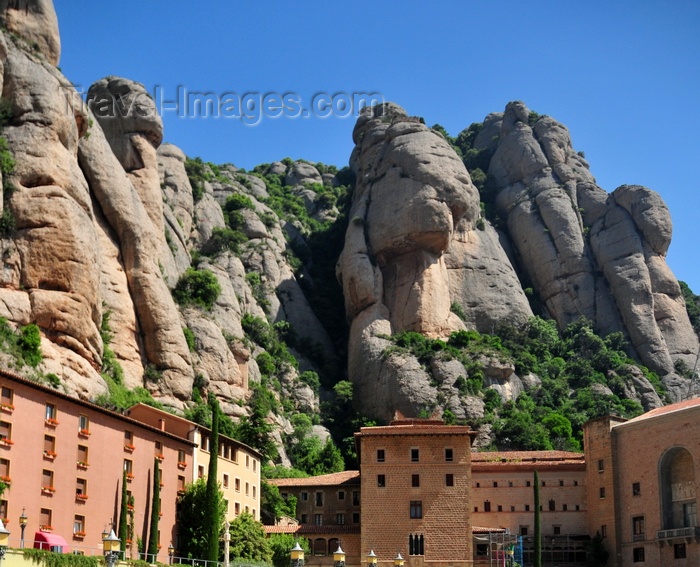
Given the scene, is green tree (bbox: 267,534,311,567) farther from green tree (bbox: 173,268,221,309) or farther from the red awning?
green tree (bbox: 173,268,221,309)

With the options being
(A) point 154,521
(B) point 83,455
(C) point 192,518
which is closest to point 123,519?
(A) point 154,521

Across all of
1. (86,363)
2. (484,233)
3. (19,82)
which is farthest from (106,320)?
(484,233)

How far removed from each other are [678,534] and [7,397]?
48.8 meters

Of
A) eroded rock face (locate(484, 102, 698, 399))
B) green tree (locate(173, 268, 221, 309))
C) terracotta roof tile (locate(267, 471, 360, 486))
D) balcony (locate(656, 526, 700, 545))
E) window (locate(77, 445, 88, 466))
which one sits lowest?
balcony (locate(656, 526, 700, 545))

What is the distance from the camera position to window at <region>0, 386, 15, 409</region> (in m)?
49.4

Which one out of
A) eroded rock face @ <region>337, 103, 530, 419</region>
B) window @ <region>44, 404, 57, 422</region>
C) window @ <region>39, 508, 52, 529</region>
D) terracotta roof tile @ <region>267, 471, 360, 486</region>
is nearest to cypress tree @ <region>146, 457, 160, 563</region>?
window @ <region>39, 508, 52, 529</region>

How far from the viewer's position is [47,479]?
5188 cm

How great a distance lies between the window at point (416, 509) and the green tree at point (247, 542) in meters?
11.8

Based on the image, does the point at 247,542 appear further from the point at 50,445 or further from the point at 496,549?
the point at 496,549

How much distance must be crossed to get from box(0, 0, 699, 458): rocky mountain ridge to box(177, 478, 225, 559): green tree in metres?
12.2

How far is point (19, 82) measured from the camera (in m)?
78.2

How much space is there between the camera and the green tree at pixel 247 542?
212 feet

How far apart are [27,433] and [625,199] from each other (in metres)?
101

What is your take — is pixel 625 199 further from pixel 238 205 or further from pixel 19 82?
pixel 19 82
